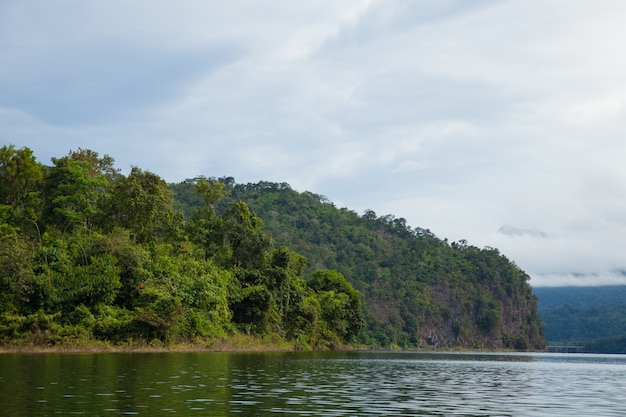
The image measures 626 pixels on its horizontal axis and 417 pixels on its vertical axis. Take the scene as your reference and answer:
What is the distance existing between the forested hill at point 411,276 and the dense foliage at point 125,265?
7120 cm

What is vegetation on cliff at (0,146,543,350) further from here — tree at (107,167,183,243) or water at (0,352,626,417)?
water at (0,352,626,417)

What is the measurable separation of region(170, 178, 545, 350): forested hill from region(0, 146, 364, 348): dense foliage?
234 ft

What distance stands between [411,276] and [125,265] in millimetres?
127662

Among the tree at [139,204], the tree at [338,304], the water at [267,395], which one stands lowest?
the water at [267,395]

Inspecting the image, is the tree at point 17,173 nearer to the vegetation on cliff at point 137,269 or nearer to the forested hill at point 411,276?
the vegetation on cliff at point 137,269

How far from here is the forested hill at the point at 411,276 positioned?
540 feet

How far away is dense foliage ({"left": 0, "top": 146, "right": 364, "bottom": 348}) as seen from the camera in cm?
5497

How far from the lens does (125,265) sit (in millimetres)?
61094

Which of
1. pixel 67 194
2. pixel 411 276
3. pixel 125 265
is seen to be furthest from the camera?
pixel 411 276

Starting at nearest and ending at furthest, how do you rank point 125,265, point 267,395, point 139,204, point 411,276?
point 267,395 < point 125,265 < point 139,204 < point 411,276

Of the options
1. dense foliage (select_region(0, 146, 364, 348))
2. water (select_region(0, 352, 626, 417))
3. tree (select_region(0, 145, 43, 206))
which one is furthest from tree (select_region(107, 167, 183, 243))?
water (select_region(0, 352, 626, 417))

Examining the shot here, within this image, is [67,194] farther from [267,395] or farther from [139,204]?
[267,395]

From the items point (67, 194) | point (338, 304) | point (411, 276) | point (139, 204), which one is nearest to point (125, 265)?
point (139, 204)

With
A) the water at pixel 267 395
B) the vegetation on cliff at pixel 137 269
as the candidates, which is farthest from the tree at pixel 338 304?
the water at pixel 267 395
